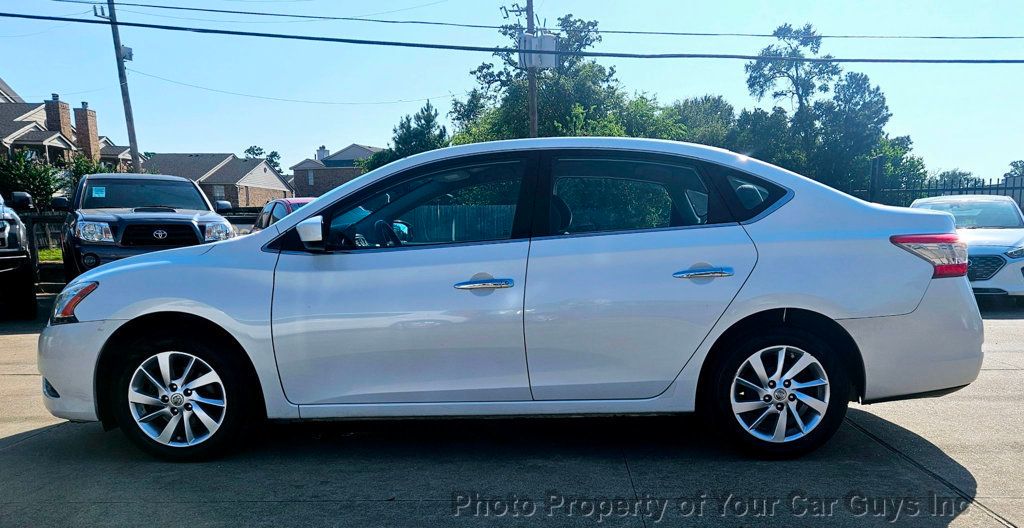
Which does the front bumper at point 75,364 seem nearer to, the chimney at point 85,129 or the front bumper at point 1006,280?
the front bumper at point 1006,280

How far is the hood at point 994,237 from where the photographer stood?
9531mm

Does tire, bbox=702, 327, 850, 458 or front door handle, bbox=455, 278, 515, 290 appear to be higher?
front door handle, bbox=455, 278, 515, 290

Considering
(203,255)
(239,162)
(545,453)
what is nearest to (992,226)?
(545,453)

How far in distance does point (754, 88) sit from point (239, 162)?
45971mm

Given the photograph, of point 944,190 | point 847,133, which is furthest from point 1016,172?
point 944,190

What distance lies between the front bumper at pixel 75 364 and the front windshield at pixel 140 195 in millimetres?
6393

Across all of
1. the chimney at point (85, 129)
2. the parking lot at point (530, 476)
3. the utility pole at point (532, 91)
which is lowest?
the parking lot at point (530, 476)

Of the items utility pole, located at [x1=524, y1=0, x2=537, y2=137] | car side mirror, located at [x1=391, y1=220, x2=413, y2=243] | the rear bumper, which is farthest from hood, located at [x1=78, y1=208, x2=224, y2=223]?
utility pole, located at [x1=524, y1=0, x2=537, y2=137]

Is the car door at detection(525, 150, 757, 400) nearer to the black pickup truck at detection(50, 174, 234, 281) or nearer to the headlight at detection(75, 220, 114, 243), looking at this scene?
the black pickup truck at detection(50, 174, 234, 281)

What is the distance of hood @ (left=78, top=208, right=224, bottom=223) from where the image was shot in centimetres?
856

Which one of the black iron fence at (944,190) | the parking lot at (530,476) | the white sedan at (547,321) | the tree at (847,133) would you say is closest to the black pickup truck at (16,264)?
the parking lot at (530,476)

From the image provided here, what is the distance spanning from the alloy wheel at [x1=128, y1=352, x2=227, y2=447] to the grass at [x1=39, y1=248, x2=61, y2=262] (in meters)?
11.5

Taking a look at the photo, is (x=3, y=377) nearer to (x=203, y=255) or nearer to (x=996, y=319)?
(x=203, y=255)

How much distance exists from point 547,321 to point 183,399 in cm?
199
